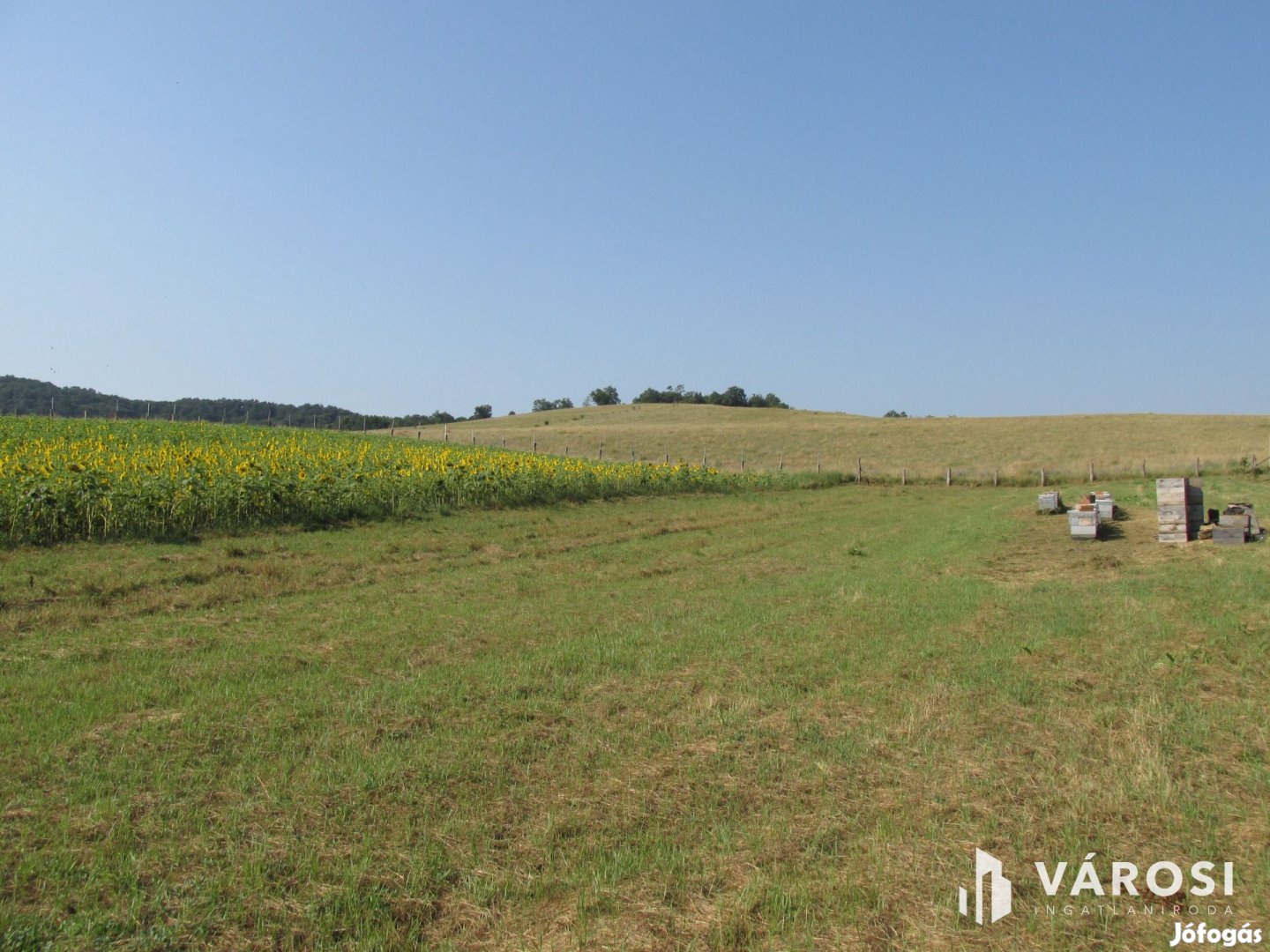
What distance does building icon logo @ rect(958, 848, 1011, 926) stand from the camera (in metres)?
4.05

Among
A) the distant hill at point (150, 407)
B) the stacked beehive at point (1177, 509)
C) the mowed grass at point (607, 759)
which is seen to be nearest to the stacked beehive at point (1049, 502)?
the stacked beehive at point (1177, 509)

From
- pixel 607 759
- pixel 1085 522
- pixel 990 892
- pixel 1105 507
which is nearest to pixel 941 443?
pixel 1105 507

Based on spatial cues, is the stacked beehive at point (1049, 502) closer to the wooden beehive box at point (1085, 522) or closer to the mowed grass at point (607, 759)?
the wooden beehive box at point (1085, 522)

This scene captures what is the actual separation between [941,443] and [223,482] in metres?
53.7

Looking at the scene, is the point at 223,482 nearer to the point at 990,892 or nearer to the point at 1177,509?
the point at 990,892

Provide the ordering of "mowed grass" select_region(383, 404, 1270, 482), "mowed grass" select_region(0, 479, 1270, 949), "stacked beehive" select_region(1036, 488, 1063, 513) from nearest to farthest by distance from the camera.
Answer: "mowed grass" select_region(0, 479, 1270, 949), "stacked beehive" select_region(1036, 488, 1063, 513), "mowed grass" select_region(383, 404, 1270, 482)

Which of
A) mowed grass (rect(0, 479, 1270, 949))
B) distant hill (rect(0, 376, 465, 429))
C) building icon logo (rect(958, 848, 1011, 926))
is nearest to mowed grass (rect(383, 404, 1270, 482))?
distant hill (rect(0, 376, 465, 429))

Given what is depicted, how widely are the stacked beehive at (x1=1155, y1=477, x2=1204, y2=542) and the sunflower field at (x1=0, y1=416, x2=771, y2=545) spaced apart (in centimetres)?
1621

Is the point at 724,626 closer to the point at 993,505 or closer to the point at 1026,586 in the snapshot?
the point at 1026,586

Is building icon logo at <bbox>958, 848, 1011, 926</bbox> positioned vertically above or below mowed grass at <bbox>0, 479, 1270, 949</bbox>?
below

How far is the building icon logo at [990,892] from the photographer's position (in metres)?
4.05

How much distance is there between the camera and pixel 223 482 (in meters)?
17.4

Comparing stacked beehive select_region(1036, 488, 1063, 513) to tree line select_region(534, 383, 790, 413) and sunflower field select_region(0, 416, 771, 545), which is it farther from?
tree line select_region(534, 383, 790, 413)

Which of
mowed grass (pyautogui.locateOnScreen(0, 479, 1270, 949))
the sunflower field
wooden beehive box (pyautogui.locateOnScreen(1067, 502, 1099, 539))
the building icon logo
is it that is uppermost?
the sunflower field
